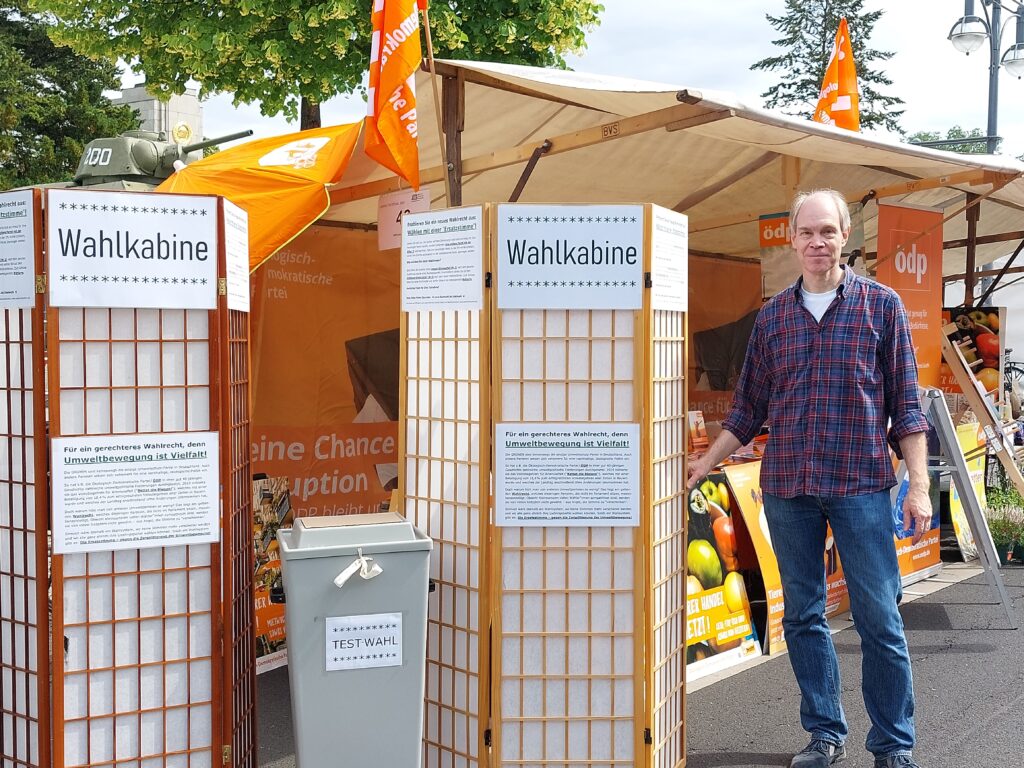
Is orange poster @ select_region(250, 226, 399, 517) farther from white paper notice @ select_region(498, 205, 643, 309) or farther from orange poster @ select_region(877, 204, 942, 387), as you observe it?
orange poster @ select_region(877, 204, 942, 387)

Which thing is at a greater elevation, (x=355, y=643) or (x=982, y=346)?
(x=982, y=346)

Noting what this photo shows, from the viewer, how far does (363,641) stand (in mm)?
2748

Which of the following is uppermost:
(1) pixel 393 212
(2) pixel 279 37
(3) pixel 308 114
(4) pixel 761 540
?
(2) pixel 279 37

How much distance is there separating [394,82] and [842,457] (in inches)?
104

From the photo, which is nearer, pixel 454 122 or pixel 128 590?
pixel 128 590

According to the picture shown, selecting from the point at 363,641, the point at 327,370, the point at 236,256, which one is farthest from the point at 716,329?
the point at 363,641

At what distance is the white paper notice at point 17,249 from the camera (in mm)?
2572

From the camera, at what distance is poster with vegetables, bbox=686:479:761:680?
442cm

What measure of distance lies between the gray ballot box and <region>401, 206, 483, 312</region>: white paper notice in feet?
2.59

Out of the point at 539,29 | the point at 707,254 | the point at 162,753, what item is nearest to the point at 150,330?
the point at 162,753

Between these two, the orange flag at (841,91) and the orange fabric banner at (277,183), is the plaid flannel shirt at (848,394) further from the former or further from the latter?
the orange flag at (841,91)

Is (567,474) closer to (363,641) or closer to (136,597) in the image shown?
(363,641)

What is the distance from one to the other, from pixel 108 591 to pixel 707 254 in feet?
23.7

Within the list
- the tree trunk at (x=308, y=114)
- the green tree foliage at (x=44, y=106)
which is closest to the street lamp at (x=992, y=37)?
the tree trunk at (x=308, y=114)
